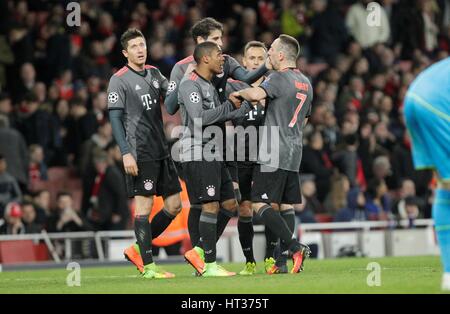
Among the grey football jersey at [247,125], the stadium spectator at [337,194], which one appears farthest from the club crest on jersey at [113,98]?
the stadium spectator at [337,194]

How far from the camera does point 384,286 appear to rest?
9578 mm

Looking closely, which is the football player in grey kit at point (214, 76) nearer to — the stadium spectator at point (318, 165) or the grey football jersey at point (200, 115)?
the grey football jersey at point (200, 115)

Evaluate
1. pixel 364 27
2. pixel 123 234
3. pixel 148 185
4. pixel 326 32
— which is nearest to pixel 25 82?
pixel 123 234

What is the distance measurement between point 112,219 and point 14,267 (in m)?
2.52

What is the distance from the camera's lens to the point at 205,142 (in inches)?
461

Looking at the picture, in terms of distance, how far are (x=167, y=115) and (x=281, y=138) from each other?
34.5 ft

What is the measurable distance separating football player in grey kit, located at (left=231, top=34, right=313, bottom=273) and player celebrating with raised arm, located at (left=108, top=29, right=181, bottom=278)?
1.02m

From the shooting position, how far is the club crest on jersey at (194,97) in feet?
37.9

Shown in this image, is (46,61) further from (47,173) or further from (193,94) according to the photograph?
(193,94)

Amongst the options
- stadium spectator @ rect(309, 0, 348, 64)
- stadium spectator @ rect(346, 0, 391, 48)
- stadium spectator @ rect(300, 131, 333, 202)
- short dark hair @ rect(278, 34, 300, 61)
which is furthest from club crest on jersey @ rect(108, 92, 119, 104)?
stadium spectator @ rect(346, 0, 391, 48)

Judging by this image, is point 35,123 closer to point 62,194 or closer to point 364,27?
point 62,194

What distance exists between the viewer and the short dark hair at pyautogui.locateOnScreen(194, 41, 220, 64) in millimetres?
11727

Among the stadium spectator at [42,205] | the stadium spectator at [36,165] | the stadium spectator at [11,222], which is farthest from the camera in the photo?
the stadium spectator at [36,165]
